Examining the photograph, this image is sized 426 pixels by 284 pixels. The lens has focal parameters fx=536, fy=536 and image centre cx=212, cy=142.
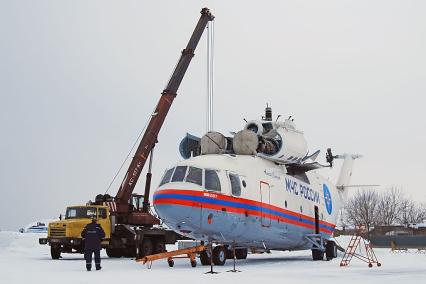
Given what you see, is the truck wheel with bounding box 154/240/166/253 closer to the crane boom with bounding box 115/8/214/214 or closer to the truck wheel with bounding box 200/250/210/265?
the crane boom with bounding box 115/8/214/214

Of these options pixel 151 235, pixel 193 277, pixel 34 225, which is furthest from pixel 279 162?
pixel 34 225

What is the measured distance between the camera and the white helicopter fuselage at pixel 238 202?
17.0 metres

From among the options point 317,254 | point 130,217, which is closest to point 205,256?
point 317,254

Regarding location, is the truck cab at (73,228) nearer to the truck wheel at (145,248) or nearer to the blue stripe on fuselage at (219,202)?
the truck wheel at (145,248)

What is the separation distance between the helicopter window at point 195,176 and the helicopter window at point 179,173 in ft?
0.56

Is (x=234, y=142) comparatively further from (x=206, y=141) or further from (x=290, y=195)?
(x=290, y=195)

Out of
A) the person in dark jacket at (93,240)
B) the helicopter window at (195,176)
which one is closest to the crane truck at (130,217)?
the person in dark jacket at (93,240)

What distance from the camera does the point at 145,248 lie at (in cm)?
2569

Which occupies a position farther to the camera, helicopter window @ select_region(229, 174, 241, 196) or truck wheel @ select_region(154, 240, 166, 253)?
truck wheel @ select_region(154, 240, 166, 253)

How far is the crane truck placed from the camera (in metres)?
25.0

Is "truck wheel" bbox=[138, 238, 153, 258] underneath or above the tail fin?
underneath

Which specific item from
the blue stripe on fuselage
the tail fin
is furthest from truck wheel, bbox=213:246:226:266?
the tail fin

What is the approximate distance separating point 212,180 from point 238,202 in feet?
4.39

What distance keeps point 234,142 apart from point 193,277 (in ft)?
27.3
